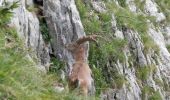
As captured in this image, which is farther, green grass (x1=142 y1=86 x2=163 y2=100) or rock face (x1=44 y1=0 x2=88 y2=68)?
green grass (x1=142 y1=86 x2=163 y2=100)

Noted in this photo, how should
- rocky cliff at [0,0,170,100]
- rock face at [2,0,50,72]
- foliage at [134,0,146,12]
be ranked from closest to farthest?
rock face at [2,0,50,72] → rocky cliff at [0,0,170,100] → foliage at [134,0,146,12]

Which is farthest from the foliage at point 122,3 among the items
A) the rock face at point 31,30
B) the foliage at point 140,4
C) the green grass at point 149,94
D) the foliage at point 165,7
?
the rock face at point 31,30

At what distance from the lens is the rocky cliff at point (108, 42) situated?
12.5 m

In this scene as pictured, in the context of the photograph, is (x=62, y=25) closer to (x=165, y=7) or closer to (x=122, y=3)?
(x=122, y=3)

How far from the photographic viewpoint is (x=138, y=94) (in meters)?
15.4

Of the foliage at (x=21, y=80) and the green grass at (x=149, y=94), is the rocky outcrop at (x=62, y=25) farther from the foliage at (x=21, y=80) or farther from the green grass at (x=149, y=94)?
the foliage at (x=21, y=80)

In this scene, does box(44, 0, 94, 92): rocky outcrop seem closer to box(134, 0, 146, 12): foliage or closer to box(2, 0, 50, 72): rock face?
box(2, 0, 50, 72): rock face

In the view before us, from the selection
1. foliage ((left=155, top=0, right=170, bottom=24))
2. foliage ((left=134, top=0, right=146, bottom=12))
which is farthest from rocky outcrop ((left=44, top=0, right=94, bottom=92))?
foliage ((left=155, top=0, right=170, bottom=24))

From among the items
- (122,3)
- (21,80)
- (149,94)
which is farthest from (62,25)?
(21,80)

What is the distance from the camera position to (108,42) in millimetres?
14852

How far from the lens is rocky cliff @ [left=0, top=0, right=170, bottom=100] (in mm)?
12531

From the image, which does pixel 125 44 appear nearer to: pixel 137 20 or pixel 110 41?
pixel 110 41

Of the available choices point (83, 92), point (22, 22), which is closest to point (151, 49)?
point (22, 22)

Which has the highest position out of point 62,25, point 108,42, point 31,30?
point 62,25
